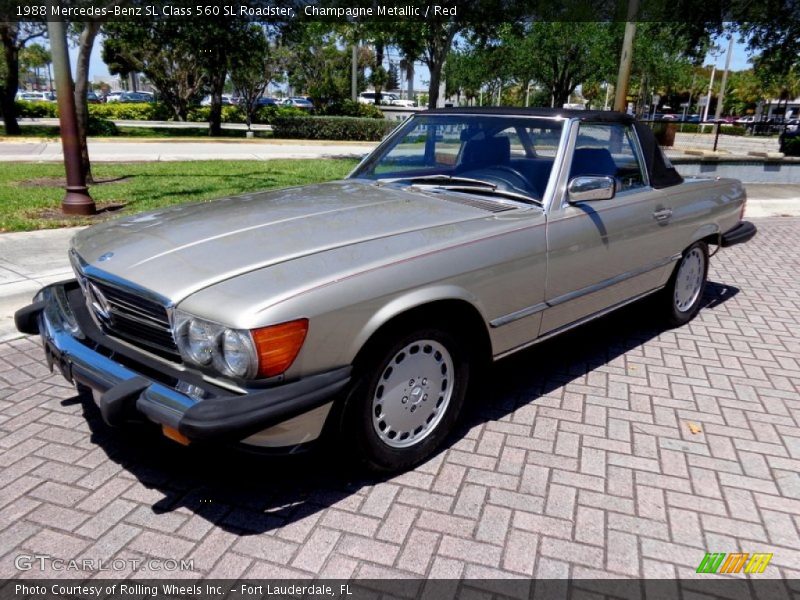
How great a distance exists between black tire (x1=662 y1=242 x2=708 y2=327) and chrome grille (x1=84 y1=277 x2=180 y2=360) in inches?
153

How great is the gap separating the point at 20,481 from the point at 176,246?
4.51 ft

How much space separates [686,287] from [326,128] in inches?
976

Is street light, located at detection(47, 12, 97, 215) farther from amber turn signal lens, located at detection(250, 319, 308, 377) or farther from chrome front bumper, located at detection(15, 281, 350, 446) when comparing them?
amber turn signal lens, located at detection(250, 319, 308, 377)

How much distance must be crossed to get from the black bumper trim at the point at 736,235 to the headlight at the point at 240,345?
14.6ft

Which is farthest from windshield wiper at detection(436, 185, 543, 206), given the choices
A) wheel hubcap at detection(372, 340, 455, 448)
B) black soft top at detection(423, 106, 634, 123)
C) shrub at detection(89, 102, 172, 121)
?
shrub at detection(89, 102, 172, 121)

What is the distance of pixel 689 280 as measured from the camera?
17.3 ft

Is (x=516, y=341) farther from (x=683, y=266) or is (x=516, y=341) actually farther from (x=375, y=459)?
(x=683, y=266)

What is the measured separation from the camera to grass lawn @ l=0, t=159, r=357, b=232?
8484 millimetres

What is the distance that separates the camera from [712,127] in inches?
1874

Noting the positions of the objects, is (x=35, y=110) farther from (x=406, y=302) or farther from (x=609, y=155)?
(x=406, y=302)

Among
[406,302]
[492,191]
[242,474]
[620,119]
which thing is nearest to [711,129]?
[620,119]

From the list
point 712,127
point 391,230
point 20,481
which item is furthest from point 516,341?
point 712,127

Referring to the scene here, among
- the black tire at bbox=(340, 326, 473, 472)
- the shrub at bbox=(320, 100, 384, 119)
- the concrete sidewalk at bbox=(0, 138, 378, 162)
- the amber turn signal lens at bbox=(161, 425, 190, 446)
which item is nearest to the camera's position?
the amber turn signal lens at bbox=(161, 425, 190, 446)

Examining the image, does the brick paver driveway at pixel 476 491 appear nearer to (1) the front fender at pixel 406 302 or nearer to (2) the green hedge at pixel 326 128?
(1) the front fender at pixel 406 302
